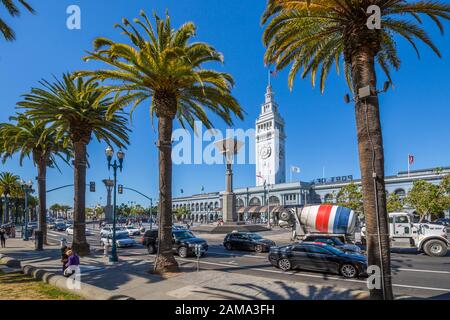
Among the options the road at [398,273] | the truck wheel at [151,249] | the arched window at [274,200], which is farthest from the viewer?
the arched window at [274,200]

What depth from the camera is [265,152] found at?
421ft

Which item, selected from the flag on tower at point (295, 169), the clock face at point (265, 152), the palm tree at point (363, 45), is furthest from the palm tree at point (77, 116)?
the clock face at point (265, 152)

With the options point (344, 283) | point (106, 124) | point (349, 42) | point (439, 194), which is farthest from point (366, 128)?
point (439, 194)

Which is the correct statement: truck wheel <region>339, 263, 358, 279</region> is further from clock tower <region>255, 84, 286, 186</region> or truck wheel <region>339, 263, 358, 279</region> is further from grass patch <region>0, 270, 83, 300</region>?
clock tower <region>255, 84, 286, 186</region>

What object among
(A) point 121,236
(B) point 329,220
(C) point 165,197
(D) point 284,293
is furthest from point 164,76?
(A) point 121,236

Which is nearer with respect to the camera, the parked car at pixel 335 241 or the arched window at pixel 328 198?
the parked car at pixel 335 241

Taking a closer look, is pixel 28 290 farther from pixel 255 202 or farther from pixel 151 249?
pixel 255 202

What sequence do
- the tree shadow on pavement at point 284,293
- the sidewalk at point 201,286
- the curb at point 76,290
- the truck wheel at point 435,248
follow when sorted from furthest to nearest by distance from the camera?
the truck wheel at point 435,248 → the sidewalk at point 201,286 → the tree shadow on pavement at point 284,293 → the curb at point 76,290

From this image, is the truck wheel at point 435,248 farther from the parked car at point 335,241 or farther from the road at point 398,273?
the parked car at point 335,241

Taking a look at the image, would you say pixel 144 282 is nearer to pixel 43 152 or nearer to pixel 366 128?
pixel 366 128

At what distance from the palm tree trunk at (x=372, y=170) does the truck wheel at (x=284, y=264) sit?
7700 mm

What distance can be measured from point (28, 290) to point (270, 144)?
119m

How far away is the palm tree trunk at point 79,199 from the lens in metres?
22.6

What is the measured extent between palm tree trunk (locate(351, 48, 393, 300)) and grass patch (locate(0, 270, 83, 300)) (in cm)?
916
